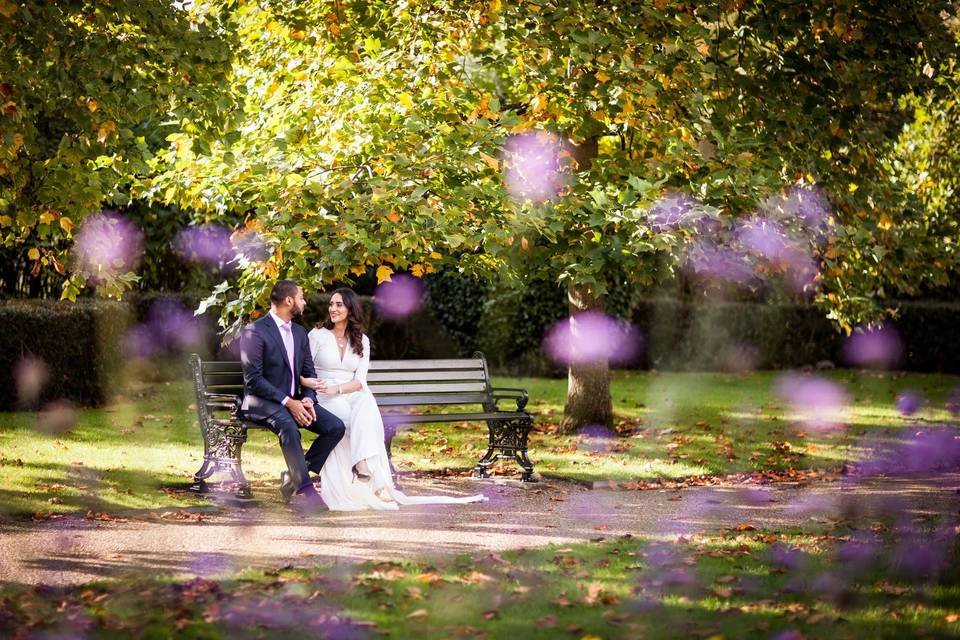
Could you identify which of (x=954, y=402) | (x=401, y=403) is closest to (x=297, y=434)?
(x=401, y=403)

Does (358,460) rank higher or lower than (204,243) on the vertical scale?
lower

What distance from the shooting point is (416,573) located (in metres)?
6.11

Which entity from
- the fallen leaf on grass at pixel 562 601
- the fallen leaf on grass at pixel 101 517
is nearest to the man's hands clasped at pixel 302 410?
the fallen leaf on grass at pixel 101 517

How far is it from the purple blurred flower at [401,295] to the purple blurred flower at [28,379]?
25.0 ft

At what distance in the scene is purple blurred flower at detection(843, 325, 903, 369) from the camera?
72.9ft

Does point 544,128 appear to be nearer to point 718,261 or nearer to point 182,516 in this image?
point 718,261

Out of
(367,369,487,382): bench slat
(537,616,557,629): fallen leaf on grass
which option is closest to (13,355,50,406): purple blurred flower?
(367,369,487,382): bench slat

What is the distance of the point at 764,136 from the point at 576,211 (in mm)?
1638

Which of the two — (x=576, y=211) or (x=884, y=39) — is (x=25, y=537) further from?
(x=884, y=39)

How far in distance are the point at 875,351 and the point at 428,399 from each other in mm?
14954

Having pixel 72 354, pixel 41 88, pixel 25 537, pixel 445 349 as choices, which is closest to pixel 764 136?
pixel 41 88

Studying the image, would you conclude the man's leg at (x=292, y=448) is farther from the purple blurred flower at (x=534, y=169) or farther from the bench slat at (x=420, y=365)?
the purple blurred flower at (x=534, y=169)

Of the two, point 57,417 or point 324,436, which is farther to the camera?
point 57,417

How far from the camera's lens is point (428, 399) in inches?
399
